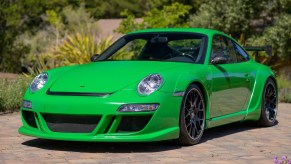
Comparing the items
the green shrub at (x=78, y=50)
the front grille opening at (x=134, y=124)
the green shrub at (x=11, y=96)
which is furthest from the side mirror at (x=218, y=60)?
the green shrub at (x=78, y=50)

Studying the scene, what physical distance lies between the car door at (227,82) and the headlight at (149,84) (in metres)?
1.01

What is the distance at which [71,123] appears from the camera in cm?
691

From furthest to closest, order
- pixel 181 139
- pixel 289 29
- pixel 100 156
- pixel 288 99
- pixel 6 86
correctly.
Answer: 1. pixel 289 29
2. pixel 288 99
3. pixel 6 86
4. pixel 181 139
5. pixel 100 156

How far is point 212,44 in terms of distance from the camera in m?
8.33

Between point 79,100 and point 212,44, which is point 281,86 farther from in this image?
point 79,100

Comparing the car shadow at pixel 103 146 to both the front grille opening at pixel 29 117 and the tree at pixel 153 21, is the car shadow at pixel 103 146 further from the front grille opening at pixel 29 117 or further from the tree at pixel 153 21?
the tree at pixel 153 21

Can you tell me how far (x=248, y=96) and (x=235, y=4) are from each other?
17.0 meters

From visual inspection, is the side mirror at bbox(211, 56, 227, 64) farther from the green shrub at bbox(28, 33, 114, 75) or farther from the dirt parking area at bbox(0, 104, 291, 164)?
the green shrub at bbox(28, 33, 114, 75)

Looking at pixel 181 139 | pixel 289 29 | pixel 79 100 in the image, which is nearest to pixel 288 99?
pixel 181 139

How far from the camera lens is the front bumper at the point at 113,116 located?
671cm

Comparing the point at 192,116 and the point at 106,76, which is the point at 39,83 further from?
the point at 192,116

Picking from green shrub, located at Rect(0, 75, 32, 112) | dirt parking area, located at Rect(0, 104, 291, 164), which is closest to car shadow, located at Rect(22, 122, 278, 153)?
dirt parking area, located at Rect(0, 104, 291, 164)

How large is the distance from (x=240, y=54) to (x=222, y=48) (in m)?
0.56

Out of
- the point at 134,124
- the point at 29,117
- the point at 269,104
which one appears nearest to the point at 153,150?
the point at 134,124
